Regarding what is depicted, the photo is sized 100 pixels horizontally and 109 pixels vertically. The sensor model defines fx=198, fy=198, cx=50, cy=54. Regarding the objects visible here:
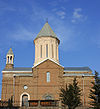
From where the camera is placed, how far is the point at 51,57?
39.2 metres

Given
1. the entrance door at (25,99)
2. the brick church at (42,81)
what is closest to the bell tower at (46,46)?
the brick church at (42,81)

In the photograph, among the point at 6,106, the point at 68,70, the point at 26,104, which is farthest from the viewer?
the point at 68,70

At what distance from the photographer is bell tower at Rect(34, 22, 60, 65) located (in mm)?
39372

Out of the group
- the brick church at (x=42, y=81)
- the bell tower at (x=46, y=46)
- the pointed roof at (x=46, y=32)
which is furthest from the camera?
the pointed roof at (x=46, y=32)

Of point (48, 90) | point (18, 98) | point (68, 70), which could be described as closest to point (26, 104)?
point (18, 98)

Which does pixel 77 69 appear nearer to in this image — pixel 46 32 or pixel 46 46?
pixel 46 46

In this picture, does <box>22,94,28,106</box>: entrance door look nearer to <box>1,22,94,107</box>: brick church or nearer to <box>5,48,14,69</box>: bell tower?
<box>1,22,94,107</box>: brick church

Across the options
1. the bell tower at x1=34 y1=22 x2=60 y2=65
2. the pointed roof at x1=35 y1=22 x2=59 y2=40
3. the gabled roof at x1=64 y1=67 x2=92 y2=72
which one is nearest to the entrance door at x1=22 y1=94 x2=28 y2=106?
the bell tower at x1=34 y1=22 x2=60 y2=65

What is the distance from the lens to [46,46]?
39969 millimetres

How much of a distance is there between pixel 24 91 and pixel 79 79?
1031 centimetres

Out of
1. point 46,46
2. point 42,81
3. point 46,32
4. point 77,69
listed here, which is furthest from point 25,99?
point 46,32

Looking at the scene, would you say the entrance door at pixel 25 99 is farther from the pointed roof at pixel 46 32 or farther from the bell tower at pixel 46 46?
the pointed roof at pixel 46 32

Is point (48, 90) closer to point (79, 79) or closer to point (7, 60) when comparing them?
point (79, 79)

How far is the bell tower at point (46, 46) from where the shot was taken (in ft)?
129
